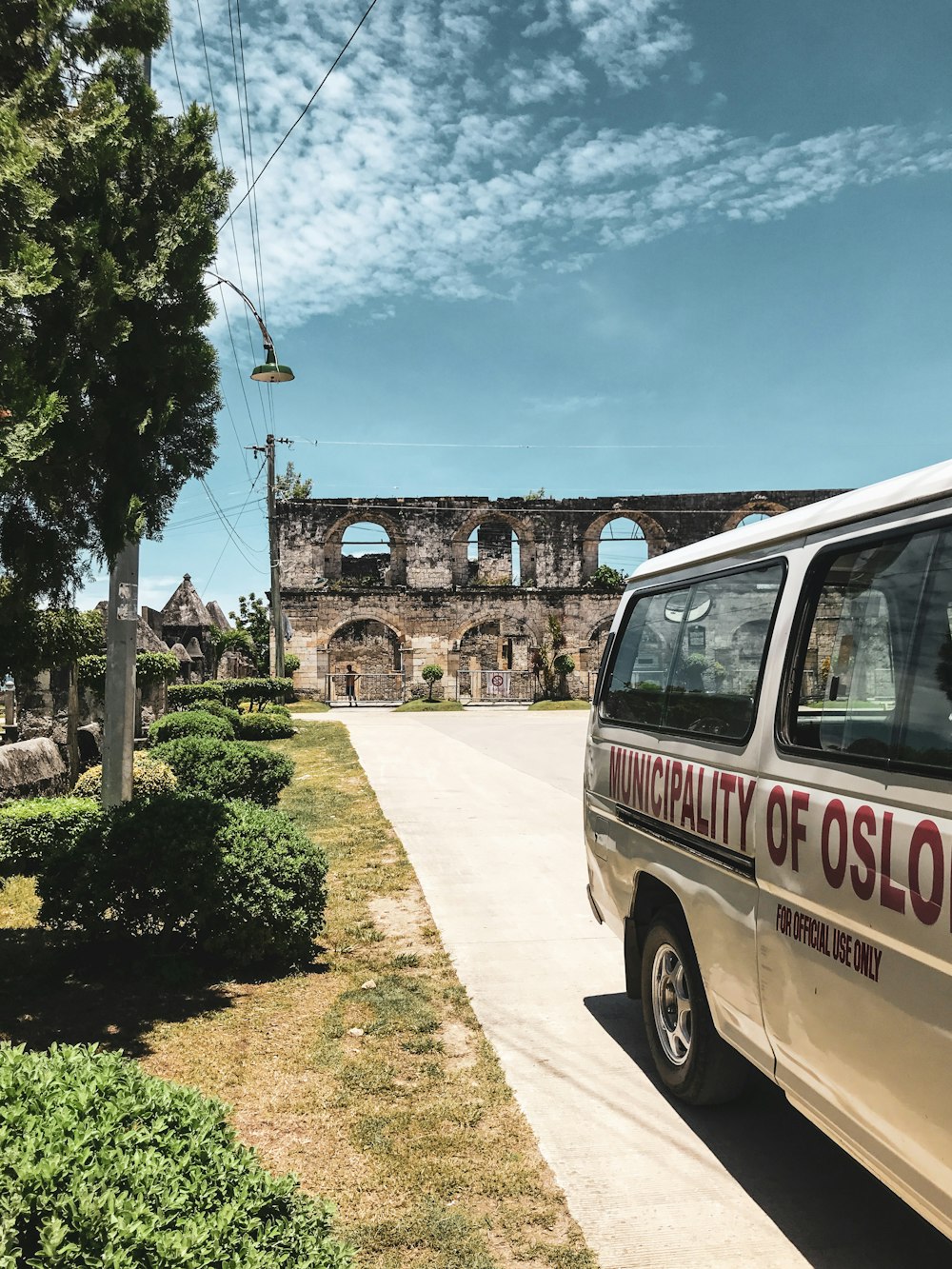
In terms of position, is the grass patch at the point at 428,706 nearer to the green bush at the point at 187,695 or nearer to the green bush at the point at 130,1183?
the green bush at the point at 187,695

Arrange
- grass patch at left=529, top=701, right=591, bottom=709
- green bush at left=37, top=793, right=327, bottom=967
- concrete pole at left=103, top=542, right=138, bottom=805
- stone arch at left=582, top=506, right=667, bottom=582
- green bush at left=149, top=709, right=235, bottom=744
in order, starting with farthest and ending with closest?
stone arch at left=582, top=506, right=667, bottom=582 < grass patch at left=529, top=701, right=591, bottom=709 < green bush at left=149, top=709, right=235, bottom=744 < concrete pole at left=103, top=542, right=138, bottom=805 < green bush at left=37, top=793, right=327, bottom=967

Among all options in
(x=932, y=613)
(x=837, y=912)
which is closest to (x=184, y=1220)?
(x=837, y=912)

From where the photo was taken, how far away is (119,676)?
6.43 m

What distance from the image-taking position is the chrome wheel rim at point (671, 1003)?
374 cm

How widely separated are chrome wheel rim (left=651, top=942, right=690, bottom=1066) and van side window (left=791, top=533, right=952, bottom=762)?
1451 millimetres

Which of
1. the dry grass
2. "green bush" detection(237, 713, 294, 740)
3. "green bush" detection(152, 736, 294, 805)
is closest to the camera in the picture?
the dry grass

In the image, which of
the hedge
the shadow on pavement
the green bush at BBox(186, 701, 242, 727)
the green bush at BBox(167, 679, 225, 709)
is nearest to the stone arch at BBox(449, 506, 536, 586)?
the green bush at BBox(167, 679, 225, 709)

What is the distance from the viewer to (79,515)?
4.05 metres

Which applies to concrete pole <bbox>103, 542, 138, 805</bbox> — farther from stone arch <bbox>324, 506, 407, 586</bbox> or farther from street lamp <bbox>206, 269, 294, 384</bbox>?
stone arch <bbox>324, 506, 407, 586</bbox>

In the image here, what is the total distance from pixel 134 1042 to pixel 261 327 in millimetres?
10501

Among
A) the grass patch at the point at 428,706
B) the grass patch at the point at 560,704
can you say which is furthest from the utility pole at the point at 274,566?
the grass patch at the point at 560,704

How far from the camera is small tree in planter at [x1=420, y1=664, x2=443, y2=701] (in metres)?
36.8

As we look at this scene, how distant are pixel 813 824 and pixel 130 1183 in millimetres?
1926

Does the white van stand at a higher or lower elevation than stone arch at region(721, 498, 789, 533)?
lower
